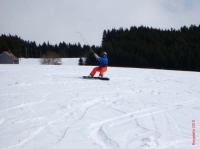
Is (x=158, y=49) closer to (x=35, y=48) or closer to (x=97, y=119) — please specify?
(x=35, y=48)

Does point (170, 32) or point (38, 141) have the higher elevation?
point (170, 32)

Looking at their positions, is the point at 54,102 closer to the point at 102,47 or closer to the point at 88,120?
the point at 88,120

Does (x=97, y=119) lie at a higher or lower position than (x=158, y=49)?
lower

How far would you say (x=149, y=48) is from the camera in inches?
2564

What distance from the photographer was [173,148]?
497cm

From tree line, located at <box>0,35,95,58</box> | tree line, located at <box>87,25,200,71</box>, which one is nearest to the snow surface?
tree line, located at <box>87,25,200,71</box>

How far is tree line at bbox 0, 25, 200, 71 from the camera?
2331 inches

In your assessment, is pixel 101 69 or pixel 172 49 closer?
pixel 101 69

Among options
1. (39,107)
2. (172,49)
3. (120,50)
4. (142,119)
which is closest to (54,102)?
(39,107)

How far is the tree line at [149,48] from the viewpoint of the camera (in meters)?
59.2

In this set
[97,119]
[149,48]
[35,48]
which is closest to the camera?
[97,119]

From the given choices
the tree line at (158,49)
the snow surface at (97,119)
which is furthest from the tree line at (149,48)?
the snow surface at (97,119)

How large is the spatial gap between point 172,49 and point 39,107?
2350 inches

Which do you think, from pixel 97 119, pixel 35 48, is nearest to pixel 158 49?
pixel 35 48
